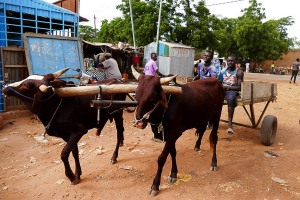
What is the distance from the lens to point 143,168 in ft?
Answer: 16.5

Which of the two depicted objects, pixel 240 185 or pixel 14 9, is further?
pixel 14 9

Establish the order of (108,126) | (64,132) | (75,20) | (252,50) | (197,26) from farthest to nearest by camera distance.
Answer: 1. (252,50)
2. (197,26)
3. (75,20)
4. (108,126)
5. (64,132)

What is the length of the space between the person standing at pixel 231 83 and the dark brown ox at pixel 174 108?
95 cm

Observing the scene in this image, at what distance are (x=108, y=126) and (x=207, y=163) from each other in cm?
371

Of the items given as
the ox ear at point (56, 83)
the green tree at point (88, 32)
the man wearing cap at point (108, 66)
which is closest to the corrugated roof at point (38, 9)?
the man wearing cap at point (108, 66)

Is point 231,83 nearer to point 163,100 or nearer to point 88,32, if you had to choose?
point 163,100

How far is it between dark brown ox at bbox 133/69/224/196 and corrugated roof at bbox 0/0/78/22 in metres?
7.05

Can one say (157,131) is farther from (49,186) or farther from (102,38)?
(102,38)

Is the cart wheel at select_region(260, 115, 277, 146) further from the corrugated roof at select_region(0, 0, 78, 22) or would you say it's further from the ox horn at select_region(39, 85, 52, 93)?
the corrugated roof at select_region(0, 0, 78, 22)

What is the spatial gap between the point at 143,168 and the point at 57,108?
1.96 meters

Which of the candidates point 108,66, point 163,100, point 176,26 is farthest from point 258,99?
point 176,26

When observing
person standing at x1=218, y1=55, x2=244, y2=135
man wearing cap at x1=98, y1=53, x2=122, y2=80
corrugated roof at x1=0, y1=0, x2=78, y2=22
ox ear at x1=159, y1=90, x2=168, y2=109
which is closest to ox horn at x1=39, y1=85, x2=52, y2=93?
ox ear at x1=159, y1=90, x2=168, y2=109

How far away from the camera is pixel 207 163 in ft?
17.6

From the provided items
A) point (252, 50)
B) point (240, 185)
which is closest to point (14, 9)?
point (240, 185)
